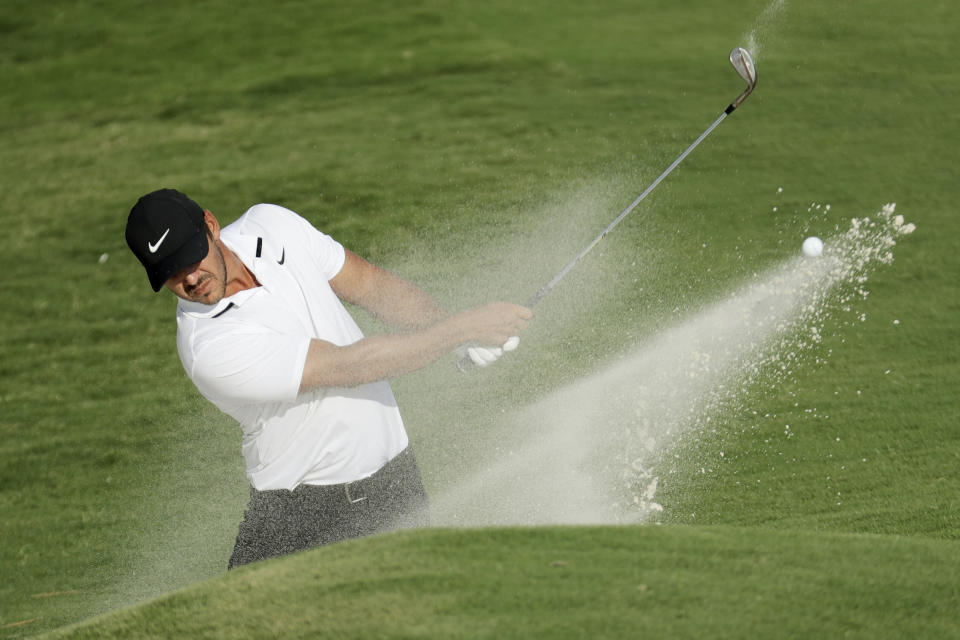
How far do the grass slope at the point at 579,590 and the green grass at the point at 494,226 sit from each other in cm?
2

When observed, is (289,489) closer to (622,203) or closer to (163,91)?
(622,203)

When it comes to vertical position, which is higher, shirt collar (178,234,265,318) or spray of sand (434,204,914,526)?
shirt collar (178,234,265,318)

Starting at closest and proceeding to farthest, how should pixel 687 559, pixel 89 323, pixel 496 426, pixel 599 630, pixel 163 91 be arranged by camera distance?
pixel 599 630
pixel 687 559
pixel 496 426
pixel 89 323
pixel 163 91

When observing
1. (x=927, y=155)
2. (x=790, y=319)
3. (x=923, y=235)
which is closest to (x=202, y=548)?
(x=790, y=319)

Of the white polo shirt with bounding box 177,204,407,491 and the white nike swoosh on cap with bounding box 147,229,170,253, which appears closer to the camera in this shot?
the white nike swoosh on cap with bounding box 147,229,170,253

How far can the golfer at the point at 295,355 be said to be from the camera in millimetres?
2871

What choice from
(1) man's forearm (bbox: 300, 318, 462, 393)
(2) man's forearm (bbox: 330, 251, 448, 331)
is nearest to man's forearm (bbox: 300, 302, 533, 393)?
(1) man's forearm (bbox: 300, 318, 462, 393)

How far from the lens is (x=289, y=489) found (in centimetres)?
314

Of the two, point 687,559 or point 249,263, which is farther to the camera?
point 249,263

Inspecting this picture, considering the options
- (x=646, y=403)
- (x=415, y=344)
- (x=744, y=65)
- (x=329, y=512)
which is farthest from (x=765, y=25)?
(x=329, y=512)

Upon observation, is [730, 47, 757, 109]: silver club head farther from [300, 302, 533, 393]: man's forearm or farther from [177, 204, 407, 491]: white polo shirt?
[177, 204, 407, 491]: white polo shirt

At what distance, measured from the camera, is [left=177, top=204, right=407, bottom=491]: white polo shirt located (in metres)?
2.89

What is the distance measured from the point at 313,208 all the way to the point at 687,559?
4.00m

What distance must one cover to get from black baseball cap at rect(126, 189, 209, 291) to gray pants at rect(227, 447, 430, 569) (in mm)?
811
